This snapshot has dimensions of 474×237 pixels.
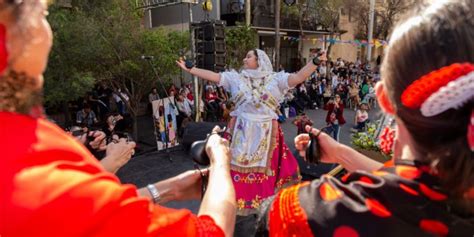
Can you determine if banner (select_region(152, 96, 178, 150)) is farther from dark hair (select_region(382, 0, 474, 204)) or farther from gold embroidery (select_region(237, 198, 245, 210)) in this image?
dark hair (select_region(382, 0, 474, 204))

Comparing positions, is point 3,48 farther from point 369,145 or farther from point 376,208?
point 369,145

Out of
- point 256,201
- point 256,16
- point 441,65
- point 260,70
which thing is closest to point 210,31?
point 260,70

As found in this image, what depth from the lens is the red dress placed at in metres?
0.56

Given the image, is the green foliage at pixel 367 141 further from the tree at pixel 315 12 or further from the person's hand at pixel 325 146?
the tree at pixel 315 12

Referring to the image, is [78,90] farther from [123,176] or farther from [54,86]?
[123,176]

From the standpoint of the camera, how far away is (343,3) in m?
18.4

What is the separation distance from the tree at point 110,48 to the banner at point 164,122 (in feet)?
3.35

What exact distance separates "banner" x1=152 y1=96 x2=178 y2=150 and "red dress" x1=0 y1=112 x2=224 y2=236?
751 centimetres

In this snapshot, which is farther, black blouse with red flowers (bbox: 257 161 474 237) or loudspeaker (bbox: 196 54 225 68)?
loudspeaker (bbox: 196 54 225 68)

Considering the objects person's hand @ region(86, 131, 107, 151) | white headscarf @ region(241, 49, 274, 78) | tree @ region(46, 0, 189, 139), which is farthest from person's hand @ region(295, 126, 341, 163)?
tree @ region(46, 0, 189, 139)

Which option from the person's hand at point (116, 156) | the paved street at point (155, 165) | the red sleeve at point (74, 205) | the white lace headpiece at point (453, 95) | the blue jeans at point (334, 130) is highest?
the white lace headpiece at point (453, 95)

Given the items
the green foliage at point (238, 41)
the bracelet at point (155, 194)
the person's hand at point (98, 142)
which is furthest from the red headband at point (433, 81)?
the green foliage at point (238, 41)

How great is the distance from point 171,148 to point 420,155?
7957 mm

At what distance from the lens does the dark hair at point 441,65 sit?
72 centimetres
